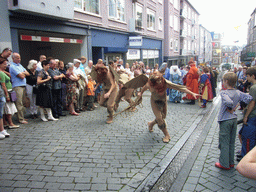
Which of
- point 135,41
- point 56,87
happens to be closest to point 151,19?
point 135,41

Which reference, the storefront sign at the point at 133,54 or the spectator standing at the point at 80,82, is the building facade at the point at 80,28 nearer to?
the storefront sign at the point at 133,54

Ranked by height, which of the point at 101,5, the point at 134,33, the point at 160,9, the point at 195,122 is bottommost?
the point at 195,122

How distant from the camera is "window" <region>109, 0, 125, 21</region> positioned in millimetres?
16109

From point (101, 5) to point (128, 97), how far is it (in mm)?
9787

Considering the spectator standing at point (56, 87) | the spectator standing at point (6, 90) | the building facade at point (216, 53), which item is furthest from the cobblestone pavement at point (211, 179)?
the building facade at point (216, 53)

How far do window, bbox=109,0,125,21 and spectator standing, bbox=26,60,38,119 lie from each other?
10685 millimetres

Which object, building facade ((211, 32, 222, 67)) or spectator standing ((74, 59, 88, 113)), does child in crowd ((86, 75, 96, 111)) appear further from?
building facade ((211, 32, 222, 67))

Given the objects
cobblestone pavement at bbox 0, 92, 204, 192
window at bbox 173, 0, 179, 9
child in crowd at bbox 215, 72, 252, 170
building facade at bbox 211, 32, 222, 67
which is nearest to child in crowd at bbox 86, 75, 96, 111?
cobblestone pavement at bbox 0, 92, 204, 192

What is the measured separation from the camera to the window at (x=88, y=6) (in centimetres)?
1280

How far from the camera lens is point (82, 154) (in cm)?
423

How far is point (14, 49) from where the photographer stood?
359 inches

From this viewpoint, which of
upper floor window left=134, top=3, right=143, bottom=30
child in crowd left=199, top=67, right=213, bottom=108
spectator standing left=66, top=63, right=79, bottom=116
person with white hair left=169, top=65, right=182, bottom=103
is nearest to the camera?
spectator standing left=66, top=63, right=79, bottom=116

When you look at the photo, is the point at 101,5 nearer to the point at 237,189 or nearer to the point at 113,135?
the point at 113,135

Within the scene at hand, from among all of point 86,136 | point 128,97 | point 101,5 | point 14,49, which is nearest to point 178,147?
point 86,136
